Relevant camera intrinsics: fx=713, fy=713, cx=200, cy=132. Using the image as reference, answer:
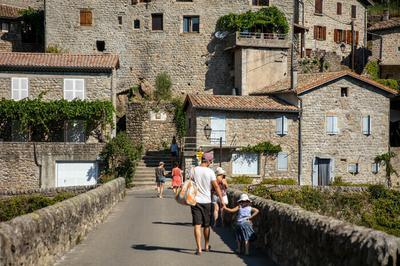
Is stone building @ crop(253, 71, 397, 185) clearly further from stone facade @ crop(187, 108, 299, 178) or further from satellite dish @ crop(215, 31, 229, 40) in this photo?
satellite dish @ crop(215, 31, 229, 40)

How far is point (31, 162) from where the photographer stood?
132 feet

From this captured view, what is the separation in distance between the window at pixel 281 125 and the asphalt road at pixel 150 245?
21.5 metres

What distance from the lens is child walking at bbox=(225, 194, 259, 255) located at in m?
13.6

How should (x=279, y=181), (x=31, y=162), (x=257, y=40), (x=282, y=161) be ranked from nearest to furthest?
(x=31, y=162) → (x=279, y=181) → (x=282, y=161) → (x=257, y=40)

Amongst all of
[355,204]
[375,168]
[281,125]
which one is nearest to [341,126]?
[375,168]

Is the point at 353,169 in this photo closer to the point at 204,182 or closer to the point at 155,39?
the point at 155,39

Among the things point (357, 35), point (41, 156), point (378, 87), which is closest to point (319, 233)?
point (41, 156)

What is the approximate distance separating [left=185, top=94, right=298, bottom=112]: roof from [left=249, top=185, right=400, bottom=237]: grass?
826cm

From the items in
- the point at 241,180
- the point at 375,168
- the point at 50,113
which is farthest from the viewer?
the point at 375,168

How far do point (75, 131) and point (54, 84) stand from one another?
122 inches

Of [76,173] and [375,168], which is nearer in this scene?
[76,173]

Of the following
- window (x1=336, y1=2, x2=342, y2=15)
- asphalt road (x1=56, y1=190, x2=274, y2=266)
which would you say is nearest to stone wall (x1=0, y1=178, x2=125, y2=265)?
asphalt road (x1=56, y1=190, x2=274, y2=266)

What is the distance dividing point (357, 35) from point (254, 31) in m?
12.9

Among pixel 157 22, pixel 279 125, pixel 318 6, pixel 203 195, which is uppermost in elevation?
pixel 318 6
